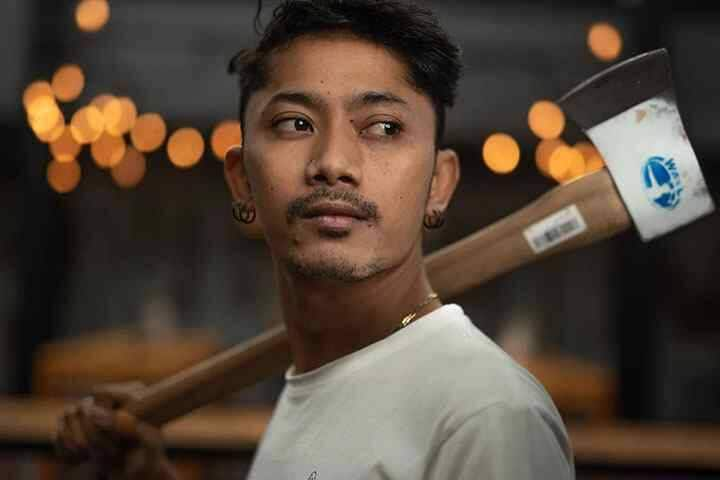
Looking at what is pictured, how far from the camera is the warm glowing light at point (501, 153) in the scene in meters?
4.64

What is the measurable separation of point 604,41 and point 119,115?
2.17m

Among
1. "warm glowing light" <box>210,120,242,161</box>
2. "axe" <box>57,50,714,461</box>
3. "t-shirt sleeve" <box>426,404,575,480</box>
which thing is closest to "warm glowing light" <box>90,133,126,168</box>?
"warm glowing light" <box>210,120,242,161</box>

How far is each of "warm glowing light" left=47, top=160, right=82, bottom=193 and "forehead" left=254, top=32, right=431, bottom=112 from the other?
3775mm

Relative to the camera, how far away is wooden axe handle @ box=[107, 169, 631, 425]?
1433mm

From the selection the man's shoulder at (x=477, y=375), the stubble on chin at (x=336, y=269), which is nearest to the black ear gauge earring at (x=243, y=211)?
the stubble on chin at (x=336, y=269)

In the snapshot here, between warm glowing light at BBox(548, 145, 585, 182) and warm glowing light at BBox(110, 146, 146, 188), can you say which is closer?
warm glowing light at BBox(548, 145, 585, 182)

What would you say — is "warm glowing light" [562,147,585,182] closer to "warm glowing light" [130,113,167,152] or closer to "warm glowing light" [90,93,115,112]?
"warm glowing light" [130,113,167,152]

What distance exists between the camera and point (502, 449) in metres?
1.02

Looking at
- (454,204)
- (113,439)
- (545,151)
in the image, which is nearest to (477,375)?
(113,439)

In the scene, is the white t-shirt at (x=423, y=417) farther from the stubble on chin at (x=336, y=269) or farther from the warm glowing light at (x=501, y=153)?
the warm glowing light at (x=501, y=153)

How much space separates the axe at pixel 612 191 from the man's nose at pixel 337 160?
34 cm

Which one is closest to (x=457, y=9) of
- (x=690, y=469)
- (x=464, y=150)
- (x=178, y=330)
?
(x=464, y=150)

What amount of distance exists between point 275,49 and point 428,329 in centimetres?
40

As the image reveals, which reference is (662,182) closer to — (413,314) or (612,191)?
(612,191)
